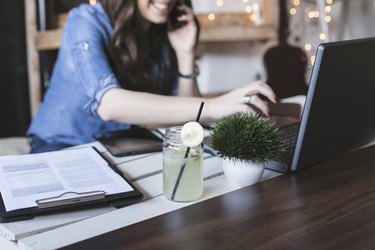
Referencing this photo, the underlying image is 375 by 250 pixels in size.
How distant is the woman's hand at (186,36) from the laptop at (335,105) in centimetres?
74

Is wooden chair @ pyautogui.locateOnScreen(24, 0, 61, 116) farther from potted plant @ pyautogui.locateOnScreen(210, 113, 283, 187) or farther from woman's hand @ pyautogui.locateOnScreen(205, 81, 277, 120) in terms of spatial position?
potted plant @ pyautogui.locateOnScreen(210, 113, 283, 187)

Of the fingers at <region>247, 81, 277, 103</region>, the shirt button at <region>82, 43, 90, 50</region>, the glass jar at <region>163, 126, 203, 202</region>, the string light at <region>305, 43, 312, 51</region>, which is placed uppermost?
the shirt button at <region>82, 43, 90, 50</region>

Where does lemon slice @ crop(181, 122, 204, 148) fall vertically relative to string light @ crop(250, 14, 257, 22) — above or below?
above

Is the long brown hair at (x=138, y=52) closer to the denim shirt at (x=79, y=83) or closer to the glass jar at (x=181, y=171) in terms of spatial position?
the denim shirt at (x=79, y=83)

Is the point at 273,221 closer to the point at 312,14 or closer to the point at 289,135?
the point at 289,135

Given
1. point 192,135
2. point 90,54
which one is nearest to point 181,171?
point 192,135

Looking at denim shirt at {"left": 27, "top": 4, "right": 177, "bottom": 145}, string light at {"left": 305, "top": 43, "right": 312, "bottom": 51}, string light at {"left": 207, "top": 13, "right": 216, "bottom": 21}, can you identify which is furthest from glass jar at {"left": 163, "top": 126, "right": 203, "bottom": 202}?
string light at {"left": 305, "top": 43, "right": 312, "bottom": 51}

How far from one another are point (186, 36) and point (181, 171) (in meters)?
0.97

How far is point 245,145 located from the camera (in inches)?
34.0

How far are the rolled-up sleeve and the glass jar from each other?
52cm

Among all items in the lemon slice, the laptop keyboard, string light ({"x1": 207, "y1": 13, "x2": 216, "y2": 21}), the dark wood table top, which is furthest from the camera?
string light ({"x1": 207, "y1": 13, "x2": 216, "y2": 21})

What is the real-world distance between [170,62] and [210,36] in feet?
4.80

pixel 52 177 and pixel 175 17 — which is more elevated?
pixel 175 17

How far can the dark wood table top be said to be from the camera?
0.66m
